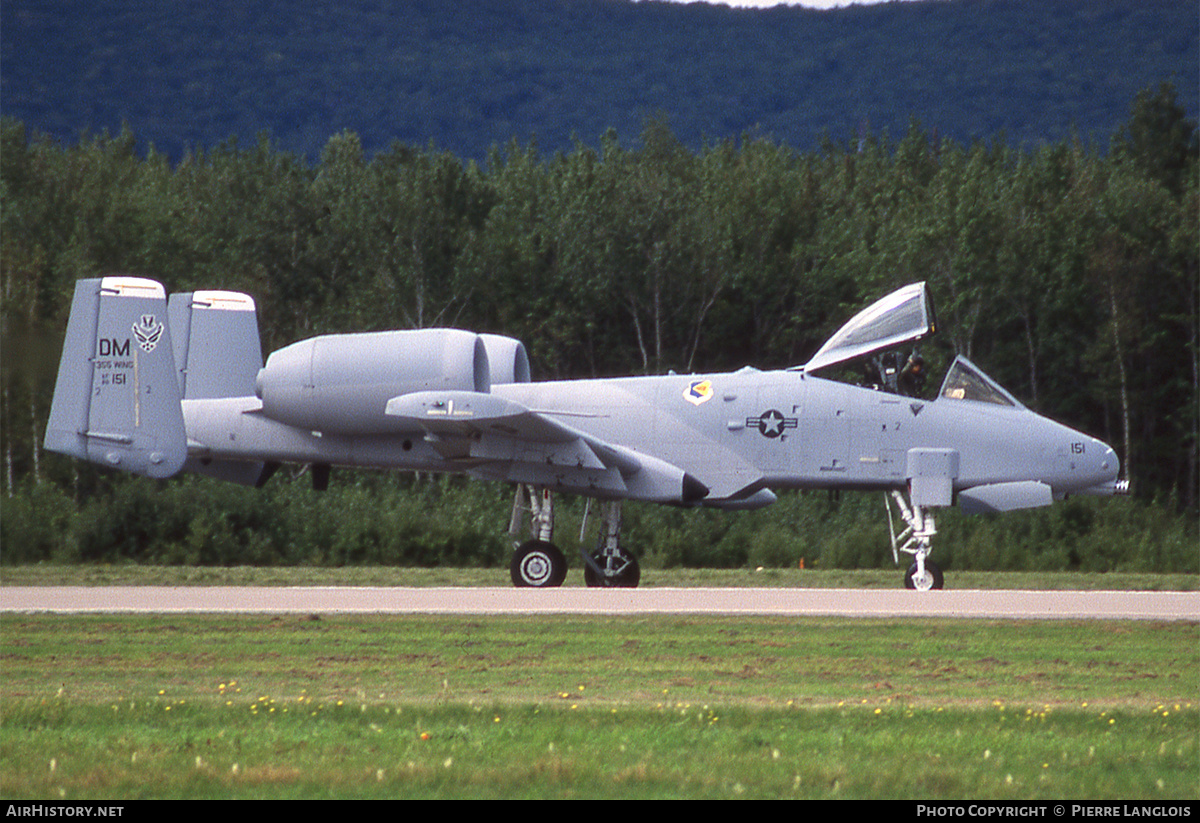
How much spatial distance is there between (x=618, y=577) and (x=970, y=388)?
16.8 feet

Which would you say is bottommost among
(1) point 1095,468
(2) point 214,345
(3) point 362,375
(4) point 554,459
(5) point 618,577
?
(5) point 618,577

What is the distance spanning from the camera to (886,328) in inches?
666

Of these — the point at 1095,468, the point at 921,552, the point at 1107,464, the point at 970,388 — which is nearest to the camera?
the point at 921,552

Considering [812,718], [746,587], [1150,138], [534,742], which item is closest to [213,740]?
[534,742]

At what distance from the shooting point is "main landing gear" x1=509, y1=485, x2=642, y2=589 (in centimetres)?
1716

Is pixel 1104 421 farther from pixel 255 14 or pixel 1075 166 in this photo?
pixel 255 14

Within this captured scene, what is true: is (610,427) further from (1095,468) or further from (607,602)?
(1095,468)

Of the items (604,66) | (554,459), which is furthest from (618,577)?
(604,66)

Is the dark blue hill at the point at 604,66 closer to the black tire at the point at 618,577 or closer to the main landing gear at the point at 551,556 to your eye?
the main landing gear at the point at 551,556

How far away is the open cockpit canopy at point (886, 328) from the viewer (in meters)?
16.7

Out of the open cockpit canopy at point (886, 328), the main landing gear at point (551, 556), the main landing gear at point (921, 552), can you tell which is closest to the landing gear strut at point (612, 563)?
the main landing gear at point (551, 556)

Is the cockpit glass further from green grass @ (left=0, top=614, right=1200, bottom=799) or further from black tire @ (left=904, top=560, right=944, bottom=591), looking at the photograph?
green grass @ (left=0, top=614, right=1200, bottom=799)

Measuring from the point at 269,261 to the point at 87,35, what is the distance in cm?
9418

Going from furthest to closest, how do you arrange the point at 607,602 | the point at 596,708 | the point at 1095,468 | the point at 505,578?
the point at 505,578, the point at 1095,468, the point at 607,602, the point at 596,708
